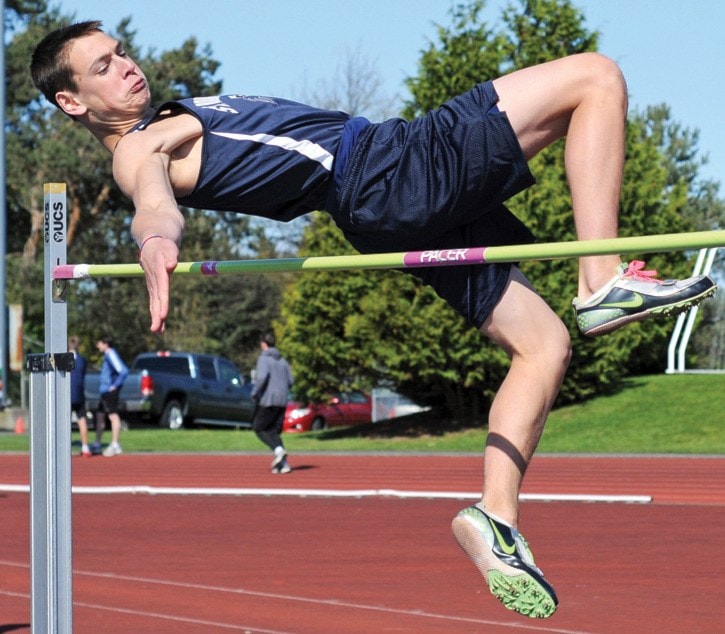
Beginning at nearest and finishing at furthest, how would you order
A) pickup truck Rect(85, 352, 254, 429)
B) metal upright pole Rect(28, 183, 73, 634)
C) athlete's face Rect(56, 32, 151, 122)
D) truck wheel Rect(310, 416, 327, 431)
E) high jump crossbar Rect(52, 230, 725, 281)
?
high jump crossbar Rect(52, 230, 725, 281) → athlete's face Rect(56, 32, 151, 122) → metal upright pole Rect(28, 183, 73, 634) → pickup truck Rect(85, 352, 254, 429) → truck wheel Rect(310, 416, 327, 431)

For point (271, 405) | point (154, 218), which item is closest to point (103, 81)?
point (154, 218)

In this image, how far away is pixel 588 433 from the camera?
2223 cm

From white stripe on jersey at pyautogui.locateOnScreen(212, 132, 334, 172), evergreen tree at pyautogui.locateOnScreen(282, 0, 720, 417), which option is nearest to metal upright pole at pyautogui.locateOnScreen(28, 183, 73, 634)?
white stripe on jersey at pyautogui.locateOnScreen(212, 132, 334, 172)

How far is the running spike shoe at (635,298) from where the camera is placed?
3.48 meters

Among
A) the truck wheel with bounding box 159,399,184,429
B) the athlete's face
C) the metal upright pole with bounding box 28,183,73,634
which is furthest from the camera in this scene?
the truck wheel with bounding box 159,399,184,429

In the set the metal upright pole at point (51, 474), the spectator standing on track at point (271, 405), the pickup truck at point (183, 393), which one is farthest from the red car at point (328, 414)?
the metal upright pole at point (51, 474)

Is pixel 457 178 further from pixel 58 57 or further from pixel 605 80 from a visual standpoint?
pixel 58 57

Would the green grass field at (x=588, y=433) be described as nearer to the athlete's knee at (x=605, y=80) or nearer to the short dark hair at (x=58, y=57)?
the athlete's knee at (x=605, y=80)

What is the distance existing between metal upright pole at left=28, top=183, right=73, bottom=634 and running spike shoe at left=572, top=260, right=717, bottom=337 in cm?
173

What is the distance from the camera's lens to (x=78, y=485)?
49.7 ft

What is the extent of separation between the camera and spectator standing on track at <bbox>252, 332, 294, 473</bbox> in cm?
1666

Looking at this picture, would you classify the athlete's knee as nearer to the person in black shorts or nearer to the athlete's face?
the person in black shorts

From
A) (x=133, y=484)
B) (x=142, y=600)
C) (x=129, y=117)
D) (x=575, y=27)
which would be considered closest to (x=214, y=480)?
(x=133, y=484)

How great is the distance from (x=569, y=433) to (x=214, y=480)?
833 centimetres
